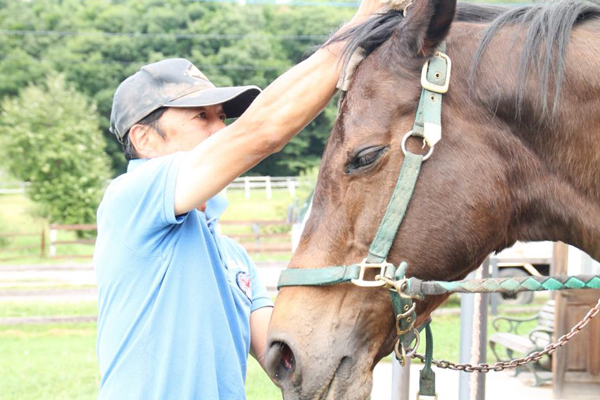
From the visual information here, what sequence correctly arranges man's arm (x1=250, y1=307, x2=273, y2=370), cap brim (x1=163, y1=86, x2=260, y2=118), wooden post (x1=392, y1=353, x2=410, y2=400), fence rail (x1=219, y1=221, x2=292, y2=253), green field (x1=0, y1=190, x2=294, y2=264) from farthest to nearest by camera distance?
green field (x1=0, y1=190, x2=294, y2=264), fence rail (x1=219, y1=221, x2=292, y2=253), wooden post (x1=392, y1=353, x2=410, y2=400), man's arm (x1=250, y1=307, x2=273, y2=370), cap brim (x1=163, y1=86, x2=260, y2=118)

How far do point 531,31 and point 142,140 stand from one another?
1.47m

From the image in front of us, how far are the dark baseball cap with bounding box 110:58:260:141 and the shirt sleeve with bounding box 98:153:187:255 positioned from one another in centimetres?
30

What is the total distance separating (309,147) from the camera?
4434 cm

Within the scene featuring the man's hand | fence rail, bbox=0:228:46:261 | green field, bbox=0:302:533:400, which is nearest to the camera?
the man's hand

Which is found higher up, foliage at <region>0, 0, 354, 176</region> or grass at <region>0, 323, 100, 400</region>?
foliage at <region>0, 0, 354, 176</region>

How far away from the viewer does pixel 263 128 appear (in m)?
2.27

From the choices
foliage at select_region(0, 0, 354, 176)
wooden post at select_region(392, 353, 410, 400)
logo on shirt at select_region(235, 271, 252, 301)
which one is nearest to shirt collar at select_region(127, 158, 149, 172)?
logo on shirt at select_region(235, 271, 252, 301)

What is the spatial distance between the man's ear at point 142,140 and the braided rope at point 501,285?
3.93 feet

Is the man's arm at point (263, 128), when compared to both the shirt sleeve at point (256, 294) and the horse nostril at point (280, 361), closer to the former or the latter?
the horse nostril at point (280, 361)

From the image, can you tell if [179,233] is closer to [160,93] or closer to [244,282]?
[244,282]

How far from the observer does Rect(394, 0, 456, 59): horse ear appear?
2191 mm

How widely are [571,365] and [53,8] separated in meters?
53.2

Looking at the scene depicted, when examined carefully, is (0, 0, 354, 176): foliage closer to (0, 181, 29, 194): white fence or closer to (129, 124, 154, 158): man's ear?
(0, 181, 29, 194): white fence

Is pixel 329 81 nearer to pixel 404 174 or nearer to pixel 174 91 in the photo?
pixel 404 174
